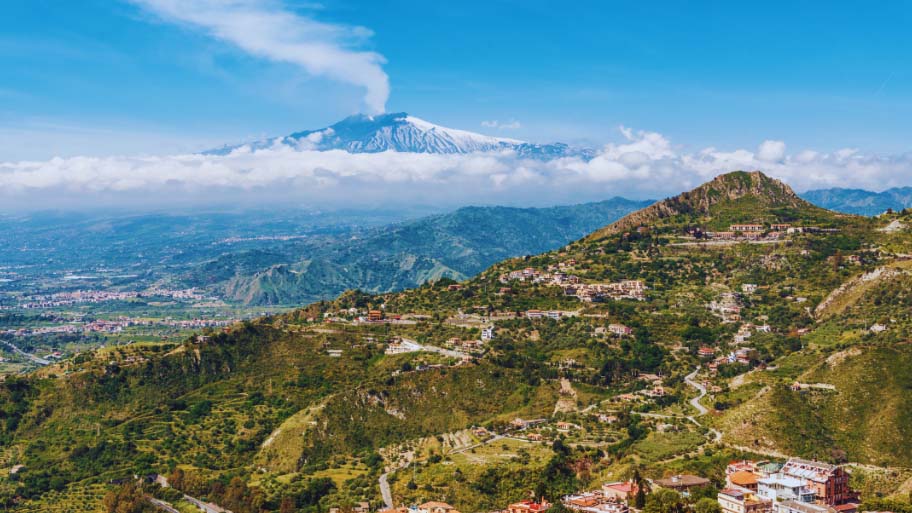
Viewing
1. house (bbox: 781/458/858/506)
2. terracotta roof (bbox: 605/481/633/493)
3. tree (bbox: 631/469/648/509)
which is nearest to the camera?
house (bbox: 781/458/858/506)

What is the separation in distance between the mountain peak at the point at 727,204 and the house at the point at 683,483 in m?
82.6

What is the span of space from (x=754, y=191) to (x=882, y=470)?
9049 centimetres

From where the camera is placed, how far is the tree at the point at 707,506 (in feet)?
175

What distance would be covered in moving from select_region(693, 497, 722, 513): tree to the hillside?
361 inches

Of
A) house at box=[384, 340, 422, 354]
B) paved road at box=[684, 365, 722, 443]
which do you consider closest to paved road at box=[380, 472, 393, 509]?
paved road at box=[684, 365, 722, 443]

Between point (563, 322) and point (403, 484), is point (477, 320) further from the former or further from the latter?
point (403, 484)

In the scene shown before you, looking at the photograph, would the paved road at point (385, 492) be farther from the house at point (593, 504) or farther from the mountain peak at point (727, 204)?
the mountain peak at point (727, 204)

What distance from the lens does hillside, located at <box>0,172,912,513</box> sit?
71.9 metres

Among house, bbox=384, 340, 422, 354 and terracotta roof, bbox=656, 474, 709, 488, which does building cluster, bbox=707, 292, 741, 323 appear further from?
terracotta roof, bbox=656, 474, 709, 488

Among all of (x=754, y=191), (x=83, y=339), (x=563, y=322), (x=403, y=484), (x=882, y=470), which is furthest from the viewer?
(x=83, y=339)

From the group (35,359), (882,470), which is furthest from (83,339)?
(882,470)

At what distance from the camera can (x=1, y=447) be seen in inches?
3428

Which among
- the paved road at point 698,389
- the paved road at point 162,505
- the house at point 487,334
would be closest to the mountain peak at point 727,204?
the house at point 487,334

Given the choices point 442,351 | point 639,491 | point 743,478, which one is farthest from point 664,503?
point 442,351
